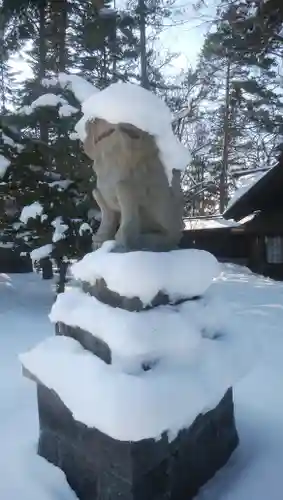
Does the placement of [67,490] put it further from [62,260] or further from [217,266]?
[62,260]

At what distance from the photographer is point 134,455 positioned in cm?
228

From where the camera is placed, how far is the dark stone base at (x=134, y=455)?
2324mm

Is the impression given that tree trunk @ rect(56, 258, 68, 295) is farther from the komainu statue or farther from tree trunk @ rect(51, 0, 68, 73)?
the komainu statue

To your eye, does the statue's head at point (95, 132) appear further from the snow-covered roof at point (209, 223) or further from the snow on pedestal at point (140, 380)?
the snow-covered roof at point (209, 223)

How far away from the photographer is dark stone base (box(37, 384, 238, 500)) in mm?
2324

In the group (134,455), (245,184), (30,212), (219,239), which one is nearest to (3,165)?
(30,212)

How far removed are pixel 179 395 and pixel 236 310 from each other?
19.3 ft

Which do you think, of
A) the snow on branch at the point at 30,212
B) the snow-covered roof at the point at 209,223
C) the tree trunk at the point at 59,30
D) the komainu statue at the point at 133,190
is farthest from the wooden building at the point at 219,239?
the komainu statue at the point at 133,190

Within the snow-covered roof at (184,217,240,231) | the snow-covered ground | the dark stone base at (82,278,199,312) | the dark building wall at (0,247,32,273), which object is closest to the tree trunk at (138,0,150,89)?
the snow-covered roof at (184,217,240,231)

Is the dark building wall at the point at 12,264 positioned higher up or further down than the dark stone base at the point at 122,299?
further down

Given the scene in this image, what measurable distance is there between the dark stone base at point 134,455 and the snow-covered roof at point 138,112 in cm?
173

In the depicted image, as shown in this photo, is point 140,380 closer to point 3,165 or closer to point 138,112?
point 138,112

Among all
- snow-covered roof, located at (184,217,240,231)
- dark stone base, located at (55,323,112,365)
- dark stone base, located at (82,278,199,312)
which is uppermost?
dark stone base, located at (82,278,199,312)

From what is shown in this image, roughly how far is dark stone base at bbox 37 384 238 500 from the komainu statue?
3.76 ft
